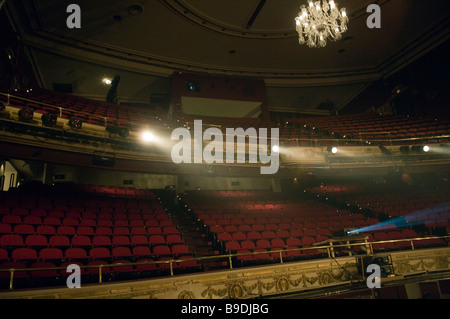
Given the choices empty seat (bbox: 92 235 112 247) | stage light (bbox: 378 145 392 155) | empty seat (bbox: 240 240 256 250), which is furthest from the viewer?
stage light (bbox: 378 145 392 155)

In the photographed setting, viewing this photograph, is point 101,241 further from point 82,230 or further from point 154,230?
point 154,230

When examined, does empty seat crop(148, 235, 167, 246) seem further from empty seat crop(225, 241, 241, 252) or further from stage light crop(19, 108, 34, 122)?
stage light crop(19, 108, 34, 122)

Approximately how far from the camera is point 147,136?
5297 mm

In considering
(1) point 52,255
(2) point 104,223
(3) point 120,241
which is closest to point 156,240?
(3) point 120,241

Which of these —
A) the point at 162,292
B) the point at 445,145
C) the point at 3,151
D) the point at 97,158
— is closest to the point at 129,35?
the point at 97,158

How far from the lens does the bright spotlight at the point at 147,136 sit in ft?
17.2

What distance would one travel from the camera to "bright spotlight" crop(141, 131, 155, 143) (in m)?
5.26

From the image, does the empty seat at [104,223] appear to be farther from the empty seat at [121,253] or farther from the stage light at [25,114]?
the stage light at [25,114]

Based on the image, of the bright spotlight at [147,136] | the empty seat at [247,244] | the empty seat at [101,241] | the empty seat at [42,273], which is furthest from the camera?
the bright spotlight at [147,136]

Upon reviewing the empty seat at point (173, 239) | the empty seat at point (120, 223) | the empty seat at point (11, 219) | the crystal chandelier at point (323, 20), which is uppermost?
the crystal chandelier at point (323, 20)

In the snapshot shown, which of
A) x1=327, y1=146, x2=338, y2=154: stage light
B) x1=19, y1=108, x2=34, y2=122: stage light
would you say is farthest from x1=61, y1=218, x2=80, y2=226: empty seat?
x1=327, y1=146, x2=338, y2=154: stage light

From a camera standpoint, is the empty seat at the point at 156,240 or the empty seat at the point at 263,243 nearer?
the empty seat at the point at 156,240

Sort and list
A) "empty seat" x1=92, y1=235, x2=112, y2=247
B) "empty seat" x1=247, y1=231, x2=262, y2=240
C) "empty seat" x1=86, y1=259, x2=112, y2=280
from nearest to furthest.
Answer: "empty seat" x1=86, y1=259, x2=112, y2=280
"empty seat" x1=92, y1=235, x2=112, y2=247
"empty seat" x1=247, y1=231, x2=262, y2=240

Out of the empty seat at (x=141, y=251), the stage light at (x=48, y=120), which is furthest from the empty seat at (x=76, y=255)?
the stage light at (x=48, y=120)
